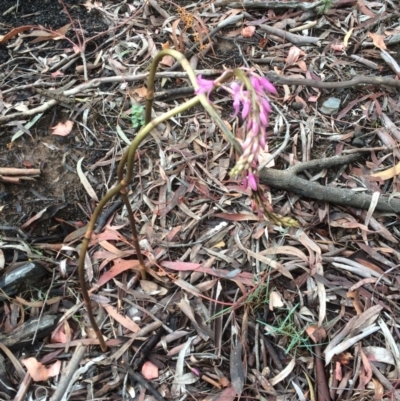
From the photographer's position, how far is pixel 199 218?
6.91 ft

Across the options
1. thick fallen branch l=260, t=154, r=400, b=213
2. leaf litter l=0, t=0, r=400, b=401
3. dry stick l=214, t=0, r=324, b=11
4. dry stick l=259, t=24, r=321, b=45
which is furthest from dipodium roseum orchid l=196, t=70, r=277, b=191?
dry stick l=214, t=0, r=324, b=11

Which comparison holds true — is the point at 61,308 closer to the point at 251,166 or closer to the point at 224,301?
the point at 224,301

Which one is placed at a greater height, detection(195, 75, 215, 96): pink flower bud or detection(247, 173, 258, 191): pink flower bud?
detection(195, 75, 215, 96): pink flower bud

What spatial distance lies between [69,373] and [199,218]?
2.54 ft

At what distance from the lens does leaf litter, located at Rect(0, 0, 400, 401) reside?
181cm

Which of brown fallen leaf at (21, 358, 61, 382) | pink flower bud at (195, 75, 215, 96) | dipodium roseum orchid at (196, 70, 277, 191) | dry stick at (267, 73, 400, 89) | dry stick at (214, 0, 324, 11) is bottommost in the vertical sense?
brown fallen leaf at (21, 358, 61, 382)

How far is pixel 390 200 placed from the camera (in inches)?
83.0

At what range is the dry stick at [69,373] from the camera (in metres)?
1.74

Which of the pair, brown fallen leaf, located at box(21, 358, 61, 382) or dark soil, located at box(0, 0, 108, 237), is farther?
dark soil, located at box(0, 0, 108, 237)

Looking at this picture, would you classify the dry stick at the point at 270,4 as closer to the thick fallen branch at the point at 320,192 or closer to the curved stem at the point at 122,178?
the thick fallen branch at the point at 320,192

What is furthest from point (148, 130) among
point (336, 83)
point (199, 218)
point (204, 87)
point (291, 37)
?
point (291, 37)

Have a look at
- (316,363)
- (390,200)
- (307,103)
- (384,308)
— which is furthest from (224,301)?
(307,103)

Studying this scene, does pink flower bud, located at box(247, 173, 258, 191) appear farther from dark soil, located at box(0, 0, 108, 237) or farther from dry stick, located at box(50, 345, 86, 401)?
dark soil, located at box(0, 0, 108, 237)

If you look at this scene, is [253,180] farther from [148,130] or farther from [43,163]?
[43,163]
